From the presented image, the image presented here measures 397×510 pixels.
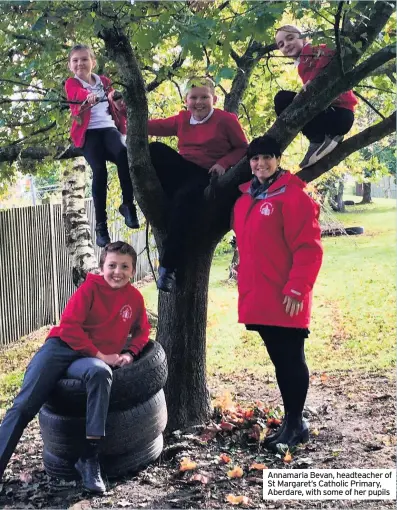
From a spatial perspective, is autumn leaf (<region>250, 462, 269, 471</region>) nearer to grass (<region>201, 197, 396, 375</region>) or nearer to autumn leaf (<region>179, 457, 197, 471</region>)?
autumn leaf (<region>179, 457, 197, 471</region>)

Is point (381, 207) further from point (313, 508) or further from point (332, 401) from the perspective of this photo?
point (313, 508)

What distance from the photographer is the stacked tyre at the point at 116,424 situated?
4.04 meters

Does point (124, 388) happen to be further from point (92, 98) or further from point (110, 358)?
point (92, 98)

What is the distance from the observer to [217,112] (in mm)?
4605

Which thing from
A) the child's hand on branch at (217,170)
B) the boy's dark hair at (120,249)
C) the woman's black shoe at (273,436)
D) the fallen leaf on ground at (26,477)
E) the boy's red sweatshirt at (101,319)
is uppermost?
the child's hand on branch at (217,170)

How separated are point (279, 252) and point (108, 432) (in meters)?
1.61

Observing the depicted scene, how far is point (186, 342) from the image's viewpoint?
16.8 feet

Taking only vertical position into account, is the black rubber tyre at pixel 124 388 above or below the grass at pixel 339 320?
above

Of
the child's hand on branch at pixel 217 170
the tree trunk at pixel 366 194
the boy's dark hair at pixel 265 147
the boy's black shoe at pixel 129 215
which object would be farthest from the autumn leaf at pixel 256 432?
the tree trunk at pixel 366 194

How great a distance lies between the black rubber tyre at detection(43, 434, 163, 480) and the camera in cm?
408

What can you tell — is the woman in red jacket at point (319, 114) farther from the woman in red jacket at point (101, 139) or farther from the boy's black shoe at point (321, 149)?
the woman in red jacket at point (101, 139)

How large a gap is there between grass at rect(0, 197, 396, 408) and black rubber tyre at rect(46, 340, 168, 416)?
11.3ft

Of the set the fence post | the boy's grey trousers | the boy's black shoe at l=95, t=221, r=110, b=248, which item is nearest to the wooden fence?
the fence post

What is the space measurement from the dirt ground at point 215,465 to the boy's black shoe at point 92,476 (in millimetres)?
70
